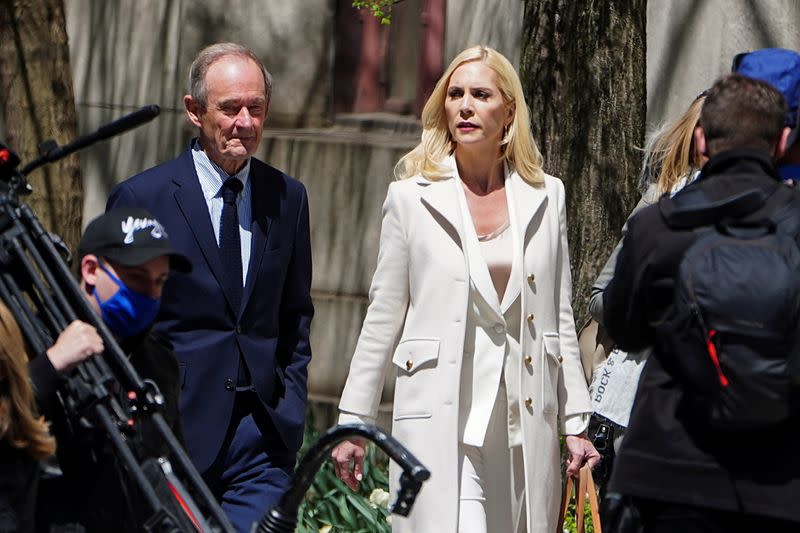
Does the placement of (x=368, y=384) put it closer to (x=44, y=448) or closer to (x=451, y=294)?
(x=451, y=294)

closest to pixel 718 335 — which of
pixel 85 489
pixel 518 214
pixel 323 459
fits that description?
pixel 323 459

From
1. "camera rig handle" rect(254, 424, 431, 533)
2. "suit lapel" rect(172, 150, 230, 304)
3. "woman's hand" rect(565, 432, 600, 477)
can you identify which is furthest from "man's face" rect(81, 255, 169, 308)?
"woman's hand" rect(565, 432, 600, 477)

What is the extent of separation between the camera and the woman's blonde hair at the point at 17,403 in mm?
3799

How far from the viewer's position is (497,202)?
593cm

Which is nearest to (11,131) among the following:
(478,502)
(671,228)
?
(478,502)

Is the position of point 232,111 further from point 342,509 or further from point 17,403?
point 342,509

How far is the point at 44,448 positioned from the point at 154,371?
→ 44 cm

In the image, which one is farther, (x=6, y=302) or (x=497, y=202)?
(x=497, y=202)

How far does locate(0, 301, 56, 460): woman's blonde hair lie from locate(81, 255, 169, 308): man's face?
305 millimetres

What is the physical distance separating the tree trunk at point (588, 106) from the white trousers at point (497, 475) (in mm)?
1735

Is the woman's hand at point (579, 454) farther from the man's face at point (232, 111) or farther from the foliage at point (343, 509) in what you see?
the foliage at point (343, 509)

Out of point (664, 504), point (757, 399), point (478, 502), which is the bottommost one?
point (478, 502)

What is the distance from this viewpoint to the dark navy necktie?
554 centimetres

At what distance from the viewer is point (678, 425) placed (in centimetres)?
405
